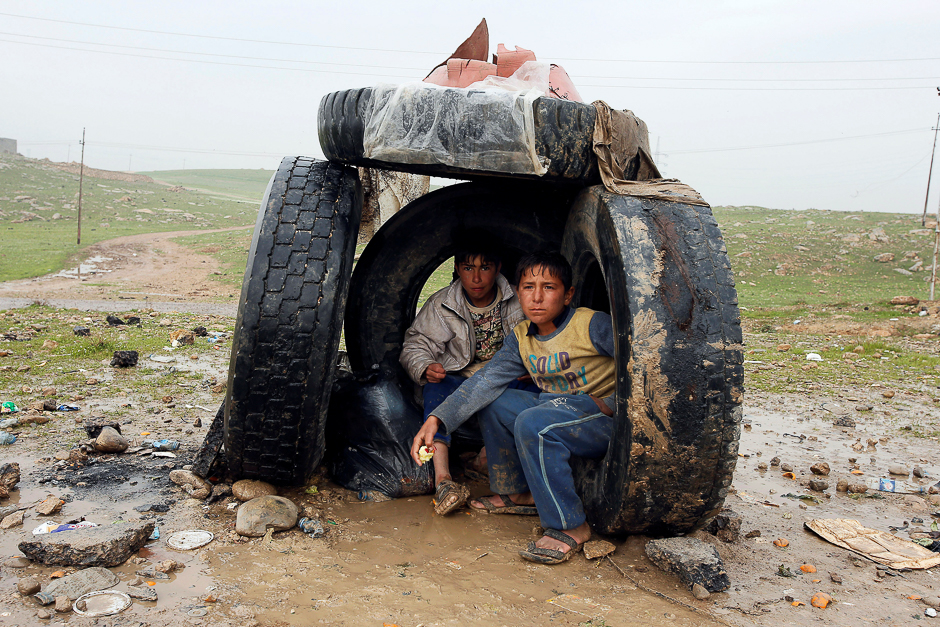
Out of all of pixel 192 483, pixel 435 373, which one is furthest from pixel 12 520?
pixel 435 373

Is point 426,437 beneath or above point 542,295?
beneath

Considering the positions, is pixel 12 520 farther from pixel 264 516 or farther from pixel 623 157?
pixel 623 157

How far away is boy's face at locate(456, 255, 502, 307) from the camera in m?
3.76

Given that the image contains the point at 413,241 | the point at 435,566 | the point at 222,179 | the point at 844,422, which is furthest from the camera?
the point at 222,179

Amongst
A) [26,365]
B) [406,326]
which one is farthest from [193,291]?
[406,326]

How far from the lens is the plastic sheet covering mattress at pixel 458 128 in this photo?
2.79m

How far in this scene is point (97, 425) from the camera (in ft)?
12.9

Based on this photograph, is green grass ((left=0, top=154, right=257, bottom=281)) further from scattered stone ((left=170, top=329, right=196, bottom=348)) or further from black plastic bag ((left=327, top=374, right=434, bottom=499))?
black plastic bag ((left=327, top=374, right=434, bottom=499))

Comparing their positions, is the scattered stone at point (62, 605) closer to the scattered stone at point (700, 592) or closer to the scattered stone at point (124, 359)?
the scattered stone at point (700, 592)

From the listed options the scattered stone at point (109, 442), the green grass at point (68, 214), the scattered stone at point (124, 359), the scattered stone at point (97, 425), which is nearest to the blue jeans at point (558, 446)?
the scattered stone at point (109, 442)

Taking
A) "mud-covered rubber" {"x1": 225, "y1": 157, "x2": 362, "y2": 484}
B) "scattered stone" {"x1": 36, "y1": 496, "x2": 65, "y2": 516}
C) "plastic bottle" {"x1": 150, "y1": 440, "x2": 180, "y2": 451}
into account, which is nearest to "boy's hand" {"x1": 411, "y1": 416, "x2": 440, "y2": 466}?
"mud-covered rubber" {"x1": 225, "y1": 157, "x2": 362, "y2": 484}

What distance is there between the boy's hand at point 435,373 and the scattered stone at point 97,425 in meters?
1.89

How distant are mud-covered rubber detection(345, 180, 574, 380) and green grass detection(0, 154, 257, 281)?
48.3 ft

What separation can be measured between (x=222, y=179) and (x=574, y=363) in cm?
9098
